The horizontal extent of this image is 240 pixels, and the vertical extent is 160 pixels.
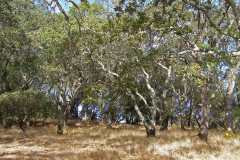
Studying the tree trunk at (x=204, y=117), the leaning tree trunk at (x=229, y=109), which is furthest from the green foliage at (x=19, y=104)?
the leaning tree trunk at (x=229, y=109)

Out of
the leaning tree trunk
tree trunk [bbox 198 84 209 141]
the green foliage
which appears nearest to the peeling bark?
the leaning tree trunk

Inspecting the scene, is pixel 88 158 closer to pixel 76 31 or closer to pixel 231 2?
pixel 231 2

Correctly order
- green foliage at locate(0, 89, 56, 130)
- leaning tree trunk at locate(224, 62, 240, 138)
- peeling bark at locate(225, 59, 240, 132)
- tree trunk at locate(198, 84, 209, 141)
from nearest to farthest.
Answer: tree trunk at locate(198, 84, 209, 141) → leaning tree trunk at locate(224, 62, 240, 138) → peeling bark at locate(225, 59, 240, 132) → green foliage at locate(0, 89, 56, 130)

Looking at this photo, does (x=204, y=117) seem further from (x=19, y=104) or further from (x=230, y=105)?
(x=19, y=104)

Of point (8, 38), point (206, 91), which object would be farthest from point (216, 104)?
point (8, 38)

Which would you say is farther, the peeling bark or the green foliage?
the green foliage

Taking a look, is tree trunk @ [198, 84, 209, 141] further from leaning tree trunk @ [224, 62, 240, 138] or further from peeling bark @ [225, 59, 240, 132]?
peeling bark @ [225, 59, 240, 132]

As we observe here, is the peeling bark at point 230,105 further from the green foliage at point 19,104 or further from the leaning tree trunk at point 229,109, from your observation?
the green foliage at point 19,104

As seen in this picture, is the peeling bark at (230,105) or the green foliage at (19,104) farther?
the green foliage at (19,104)

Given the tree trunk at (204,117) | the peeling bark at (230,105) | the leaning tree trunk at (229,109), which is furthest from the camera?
the peeling bark at (230,105)

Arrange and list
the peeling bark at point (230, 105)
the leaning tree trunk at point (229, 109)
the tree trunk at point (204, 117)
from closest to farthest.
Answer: the tree trunk at point (204, 117) < the leaning tree trunk at point (229, 109) < the peeling bark at point (230, 105)

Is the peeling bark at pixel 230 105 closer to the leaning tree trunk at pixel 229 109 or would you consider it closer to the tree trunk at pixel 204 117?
the leaning tree trunk at pixel 229 109

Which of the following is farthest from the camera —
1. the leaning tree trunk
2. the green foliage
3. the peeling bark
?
the green foliage

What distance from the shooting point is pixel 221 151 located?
22.5 feet
